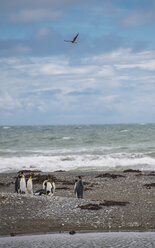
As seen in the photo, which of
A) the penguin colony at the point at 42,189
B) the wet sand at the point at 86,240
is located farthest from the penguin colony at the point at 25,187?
the wet sand at the point at 86,240

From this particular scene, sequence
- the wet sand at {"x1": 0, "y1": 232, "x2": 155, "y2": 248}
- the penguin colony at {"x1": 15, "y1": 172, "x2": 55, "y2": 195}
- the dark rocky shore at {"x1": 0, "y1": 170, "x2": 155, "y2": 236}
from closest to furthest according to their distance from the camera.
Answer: the wet sand at {"x1": 0, "y1": 232, "x2": 155, "y2": 248} < the dark rocky shore at {"x1": 0, "y1": 170, "x2": 155, "y2": 236} < the penguin colony at {"x1": 15, "y1": 172, "x2": 55, "y2": 195}

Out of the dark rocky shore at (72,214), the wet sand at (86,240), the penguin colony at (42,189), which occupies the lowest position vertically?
the wet sand at (86,240)

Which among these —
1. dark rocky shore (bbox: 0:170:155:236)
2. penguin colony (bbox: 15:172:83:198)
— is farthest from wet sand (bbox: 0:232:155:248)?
penguin colony (bbox: 15:172:83:198)

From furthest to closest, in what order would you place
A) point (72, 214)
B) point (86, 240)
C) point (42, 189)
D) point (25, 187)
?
point (25, 187) < point (42, 189) < point (72, 214) < point (86, 240)

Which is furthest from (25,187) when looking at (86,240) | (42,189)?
(86,240)

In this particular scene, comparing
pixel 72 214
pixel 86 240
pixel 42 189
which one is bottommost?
pixel 86 240

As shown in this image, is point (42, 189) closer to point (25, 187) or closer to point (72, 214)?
point (25, 187)

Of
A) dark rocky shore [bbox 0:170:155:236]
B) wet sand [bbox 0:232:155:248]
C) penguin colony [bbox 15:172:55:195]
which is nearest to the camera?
wet sand [bbox 0:232:155:248]

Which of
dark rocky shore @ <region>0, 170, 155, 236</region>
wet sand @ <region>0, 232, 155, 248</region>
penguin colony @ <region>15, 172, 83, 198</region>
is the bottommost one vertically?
wet sand @ <region>0, 232, 155, 248</region>

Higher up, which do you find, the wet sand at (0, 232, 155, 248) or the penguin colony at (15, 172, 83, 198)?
the penguin colony at (15, 172, 83, 198)

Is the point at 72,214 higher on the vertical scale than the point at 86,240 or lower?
higher

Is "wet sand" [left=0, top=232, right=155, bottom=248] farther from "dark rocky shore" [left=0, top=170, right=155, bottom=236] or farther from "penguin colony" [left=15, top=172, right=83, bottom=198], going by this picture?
"penguin colony" [left=15, top=172, right=83, bottom=198]

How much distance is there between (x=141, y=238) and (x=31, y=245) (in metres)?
2.75

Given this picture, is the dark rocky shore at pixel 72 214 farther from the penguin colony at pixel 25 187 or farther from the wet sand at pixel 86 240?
the penguin colony at pixel 25 187
